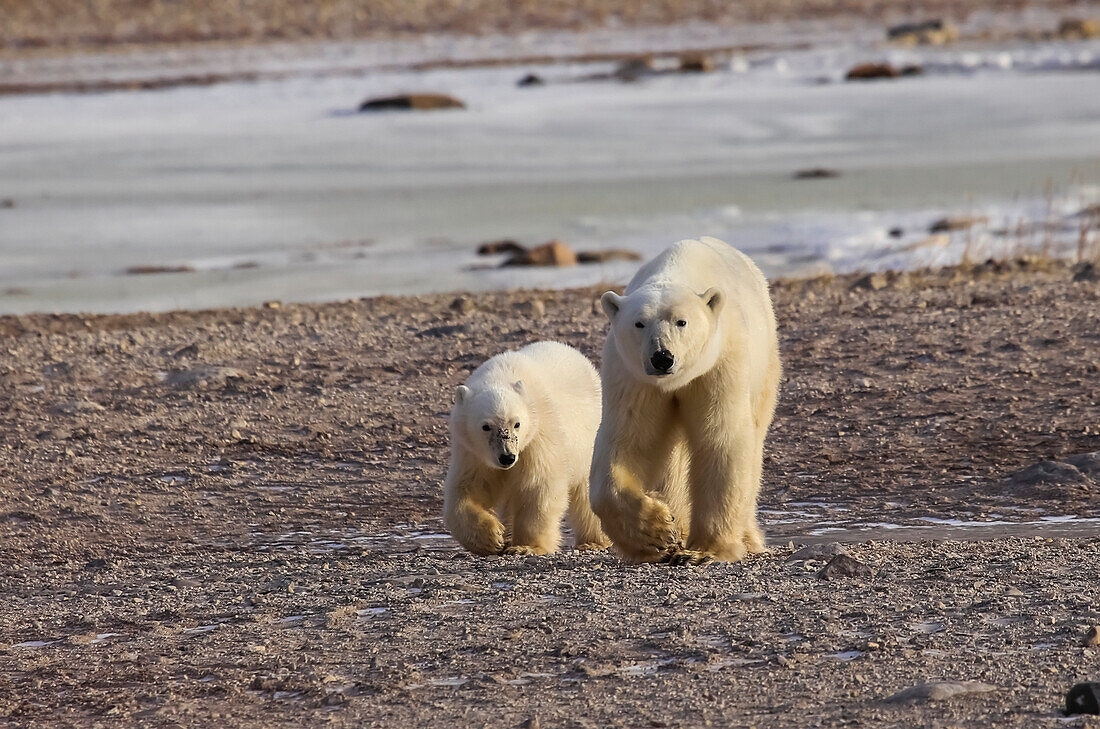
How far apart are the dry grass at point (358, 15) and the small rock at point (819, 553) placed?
33.1 metres

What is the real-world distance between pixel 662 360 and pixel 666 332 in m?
0.09

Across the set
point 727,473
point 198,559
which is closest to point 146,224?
point 198,559

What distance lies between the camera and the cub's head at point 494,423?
529 cm

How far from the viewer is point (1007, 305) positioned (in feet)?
28.8

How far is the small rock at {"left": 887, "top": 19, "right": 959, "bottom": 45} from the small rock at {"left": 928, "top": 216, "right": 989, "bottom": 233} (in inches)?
725

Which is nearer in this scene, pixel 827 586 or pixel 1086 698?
pixel 1086 698

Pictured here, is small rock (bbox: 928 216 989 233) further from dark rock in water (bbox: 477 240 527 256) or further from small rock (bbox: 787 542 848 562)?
small rock (bbox: 787 542 848 562)

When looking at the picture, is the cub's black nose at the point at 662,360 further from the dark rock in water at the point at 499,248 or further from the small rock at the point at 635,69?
the small rock at the point at 635,69

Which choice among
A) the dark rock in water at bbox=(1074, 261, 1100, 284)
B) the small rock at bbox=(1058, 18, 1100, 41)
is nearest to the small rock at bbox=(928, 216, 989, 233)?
the dark rock in water at bbox=(1074, 261, 1100, 284)

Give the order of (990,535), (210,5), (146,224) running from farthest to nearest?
(210,5) < (146,224) < (990,535)

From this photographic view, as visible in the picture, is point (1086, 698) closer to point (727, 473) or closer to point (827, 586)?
point (827, 586)

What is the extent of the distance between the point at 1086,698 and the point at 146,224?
11.6 meters

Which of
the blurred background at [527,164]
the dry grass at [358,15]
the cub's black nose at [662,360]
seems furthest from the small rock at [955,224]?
the dry grass at [358,15]

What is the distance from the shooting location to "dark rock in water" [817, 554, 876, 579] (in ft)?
15.0
